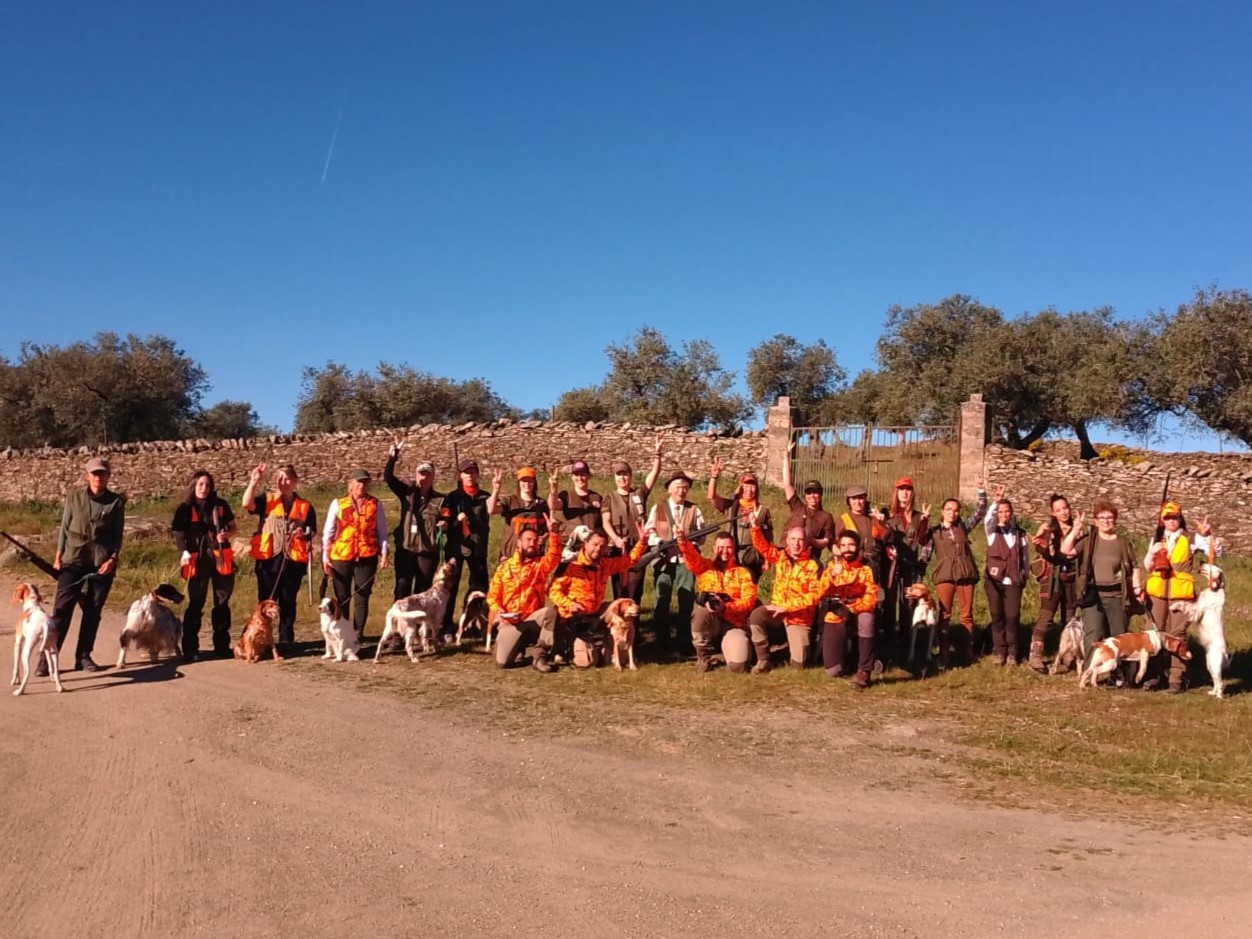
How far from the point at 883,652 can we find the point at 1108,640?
78.8 inches

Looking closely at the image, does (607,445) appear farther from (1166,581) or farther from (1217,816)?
(1217,816)

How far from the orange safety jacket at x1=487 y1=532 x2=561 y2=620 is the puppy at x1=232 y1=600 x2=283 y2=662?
2.14m

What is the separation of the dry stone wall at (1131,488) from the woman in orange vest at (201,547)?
1583 cm

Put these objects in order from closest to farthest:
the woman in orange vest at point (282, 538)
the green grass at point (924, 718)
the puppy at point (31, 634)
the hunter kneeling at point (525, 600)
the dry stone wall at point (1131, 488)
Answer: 1. the green grass at point (924, 718)
2. the puppy at point (31, 634)
3. the hunter kneeling at point (525, 600)
4. the woman in orange vest at point (282, 538)
5. the dry stone wall at point (1131, 488)

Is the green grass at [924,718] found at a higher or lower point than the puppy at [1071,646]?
lower

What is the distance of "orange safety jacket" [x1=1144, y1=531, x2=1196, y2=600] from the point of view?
323 inches

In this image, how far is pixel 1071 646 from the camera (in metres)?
8.73

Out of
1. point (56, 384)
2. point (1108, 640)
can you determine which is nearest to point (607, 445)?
point (1108, 640)

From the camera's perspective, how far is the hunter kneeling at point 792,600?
864cm

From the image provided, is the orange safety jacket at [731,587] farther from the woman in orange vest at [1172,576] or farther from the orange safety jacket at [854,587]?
the woman in orange vest at [1172,576]

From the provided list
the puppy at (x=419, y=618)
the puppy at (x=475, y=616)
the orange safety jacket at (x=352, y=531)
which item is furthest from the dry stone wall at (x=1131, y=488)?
the orange safety jacket at (x=352, y=531)

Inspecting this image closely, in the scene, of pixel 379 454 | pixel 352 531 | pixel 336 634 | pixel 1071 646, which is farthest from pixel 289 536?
pixel 379 454

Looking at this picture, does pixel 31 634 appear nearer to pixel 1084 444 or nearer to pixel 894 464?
pixel 894 464

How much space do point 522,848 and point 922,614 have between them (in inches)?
214
